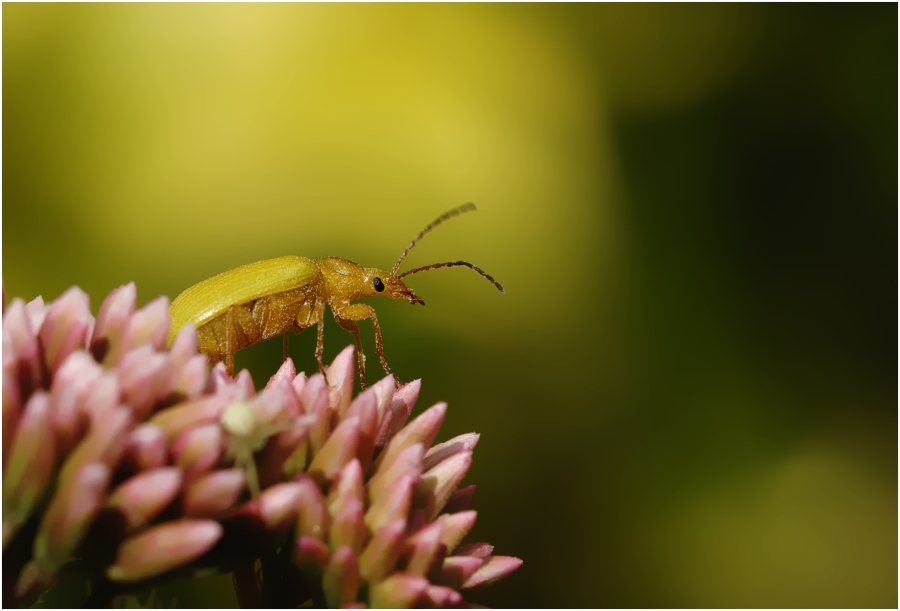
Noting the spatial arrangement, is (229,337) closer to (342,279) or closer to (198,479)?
(342,279)

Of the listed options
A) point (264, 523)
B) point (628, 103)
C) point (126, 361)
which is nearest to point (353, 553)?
point (264, 523)

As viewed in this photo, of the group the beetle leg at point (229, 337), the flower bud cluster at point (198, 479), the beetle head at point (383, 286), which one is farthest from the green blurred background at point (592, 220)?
the flower bud cluster at point (198, 479)

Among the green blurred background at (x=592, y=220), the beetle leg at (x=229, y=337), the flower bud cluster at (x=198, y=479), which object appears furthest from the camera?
the green blurred background at (x=592, y=220)

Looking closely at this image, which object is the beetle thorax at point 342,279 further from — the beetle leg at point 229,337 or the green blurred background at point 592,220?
the green blurred background at point 592,220

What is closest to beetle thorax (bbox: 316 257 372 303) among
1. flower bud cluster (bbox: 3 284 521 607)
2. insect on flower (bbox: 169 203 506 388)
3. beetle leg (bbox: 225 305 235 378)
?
insect on flower (bbox: 169 203 506 388)

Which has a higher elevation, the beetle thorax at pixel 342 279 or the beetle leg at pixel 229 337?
the beetle thorax at pixel 342 279

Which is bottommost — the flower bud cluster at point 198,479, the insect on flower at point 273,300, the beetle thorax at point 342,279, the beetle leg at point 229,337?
the flower bud cluster at point 198,479
